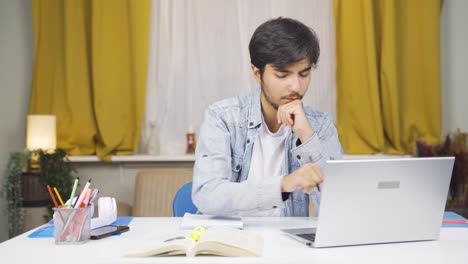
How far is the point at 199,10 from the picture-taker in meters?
3.84

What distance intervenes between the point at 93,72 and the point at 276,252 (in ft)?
8.59

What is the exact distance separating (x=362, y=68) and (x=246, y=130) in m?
1.87

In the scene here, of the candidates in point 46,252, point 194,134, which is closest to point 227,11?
point 194,134

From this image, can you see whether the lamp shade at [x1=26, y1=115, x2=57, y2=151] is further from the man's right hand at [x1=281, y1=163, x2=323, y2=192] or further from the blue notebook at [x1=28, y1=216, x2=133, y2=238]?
the man's right hand at [x1=281, y1=163, x2=323, y2=192]

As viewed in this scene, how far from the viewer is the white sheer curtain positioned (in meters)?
3.84

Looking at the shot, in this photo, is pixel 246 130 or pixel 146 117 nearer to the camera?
pixel 246 130

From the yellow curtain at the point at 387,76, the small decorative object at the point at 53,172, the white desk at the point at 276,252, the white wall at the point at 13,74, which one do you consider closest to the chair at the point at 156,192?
the small decorative object at the point at 53,172

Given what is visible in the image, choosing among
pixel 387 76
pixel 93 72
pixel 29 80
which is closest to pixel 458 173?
pixel 387 76

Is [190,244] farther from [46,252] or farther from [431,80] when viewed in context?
[431,80]

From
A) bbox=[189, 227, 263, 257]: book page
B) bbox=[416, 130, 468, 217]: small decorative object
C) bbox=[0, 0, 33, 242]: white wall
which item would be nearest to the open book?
bbox=[189, 227, 263, 257]: book page

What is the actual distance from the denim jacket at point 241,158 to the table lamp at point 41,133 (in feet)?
5.77

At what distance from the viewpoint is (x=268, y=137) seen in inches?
86.1

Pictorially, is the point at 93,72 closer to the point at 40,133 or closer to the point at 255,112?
the point at 40,133

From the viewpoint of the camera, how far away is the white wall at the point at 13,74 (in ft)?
12.7
